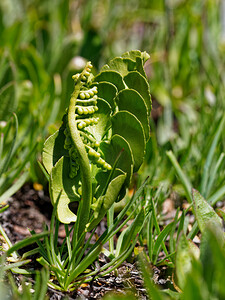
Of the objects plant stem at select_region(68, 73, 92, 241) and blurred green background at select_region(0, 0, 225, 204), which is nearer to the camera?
plant stem at select_region(68, 73, 92, 241)

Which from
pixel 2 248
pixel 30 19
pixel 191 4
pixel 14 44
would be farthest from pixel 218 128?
pixel 191 4

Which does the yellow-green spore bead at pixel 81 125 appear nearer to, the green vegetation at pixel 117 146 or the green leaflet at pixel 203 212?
the green vegetation at pixel 117 146

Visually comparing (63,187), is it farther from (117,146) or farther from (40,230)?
(40,230)

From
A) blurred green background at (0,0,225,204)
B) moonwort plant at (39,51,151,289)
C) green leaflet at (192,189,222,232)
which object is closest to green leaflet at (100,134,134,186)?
moonwort plant at (39,51,151,289)

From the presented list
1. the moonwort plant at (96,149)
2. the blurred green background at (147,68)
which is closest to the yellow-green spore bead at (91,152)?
the moonwort plant at (96,149)

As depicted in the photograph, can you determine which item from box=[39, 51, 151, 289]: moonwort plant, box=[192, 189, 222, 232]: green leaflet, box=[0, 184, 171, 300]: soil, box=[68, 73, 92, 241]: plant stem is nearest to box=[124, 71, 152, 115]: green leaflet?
box=[39, 51, 151, 289]: moonwort plant

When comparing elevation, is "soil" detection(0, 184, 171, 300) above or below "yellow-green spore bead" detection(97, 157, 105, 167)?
below

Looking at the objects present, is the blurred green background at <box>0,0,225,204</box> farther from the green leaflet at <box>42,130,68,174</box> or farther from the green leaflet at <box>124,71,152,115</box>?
the green leaflet at <box>124,71,152,115</box>

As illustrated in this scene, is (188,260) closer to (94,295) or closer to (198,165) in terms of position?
(94,295)

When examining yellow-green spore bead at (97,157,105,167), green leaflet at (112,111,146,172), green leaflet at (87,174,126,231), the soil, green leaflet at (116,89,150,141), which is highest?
green leaflet at (116,89,150,141)

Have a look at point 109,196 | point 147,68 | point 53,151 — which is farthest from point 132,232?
point 147,68
